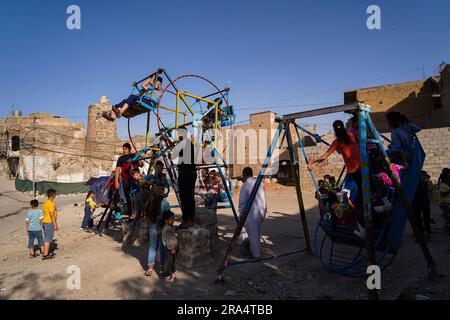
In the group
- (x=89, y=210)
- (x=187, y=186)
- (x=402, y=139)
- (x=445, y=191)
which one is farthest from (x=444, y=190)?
(x=89, y=210)

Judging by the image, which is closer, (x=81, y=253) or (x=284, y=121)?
(x=284, y=121)

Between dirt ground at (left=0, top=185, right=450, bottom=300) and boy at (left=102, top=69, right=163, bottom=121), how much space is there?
2.81m

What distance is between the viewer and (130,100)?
6129mm

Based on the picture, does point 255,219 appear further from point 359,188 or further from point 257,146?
point 257,146

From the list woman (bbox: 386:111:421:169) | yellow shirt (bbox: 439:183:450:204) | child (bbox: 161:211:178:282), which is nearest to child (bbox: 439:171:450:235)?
yellow shirt (bbox: 439:183:450:204)

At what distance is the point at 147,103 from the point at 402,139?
488cm

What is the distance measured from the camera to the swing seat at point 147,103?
6.23 metres

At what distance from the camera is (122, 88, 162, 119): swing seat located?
623 cm

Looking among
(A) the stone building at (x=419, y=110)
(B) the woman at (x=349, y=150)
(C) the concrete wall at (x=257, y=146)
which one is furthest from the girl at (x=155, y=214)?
(C) the concrete wall at (x=257, y=146)

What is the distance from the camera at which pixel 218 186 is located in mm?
8305

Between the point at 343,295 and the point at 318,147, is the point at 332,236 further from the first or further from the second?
the point at 318,147

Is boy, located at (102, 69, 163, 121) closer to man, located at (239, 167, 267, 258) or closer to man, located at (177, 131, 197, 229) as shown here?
man, located at (177, 131, 197, 229)
